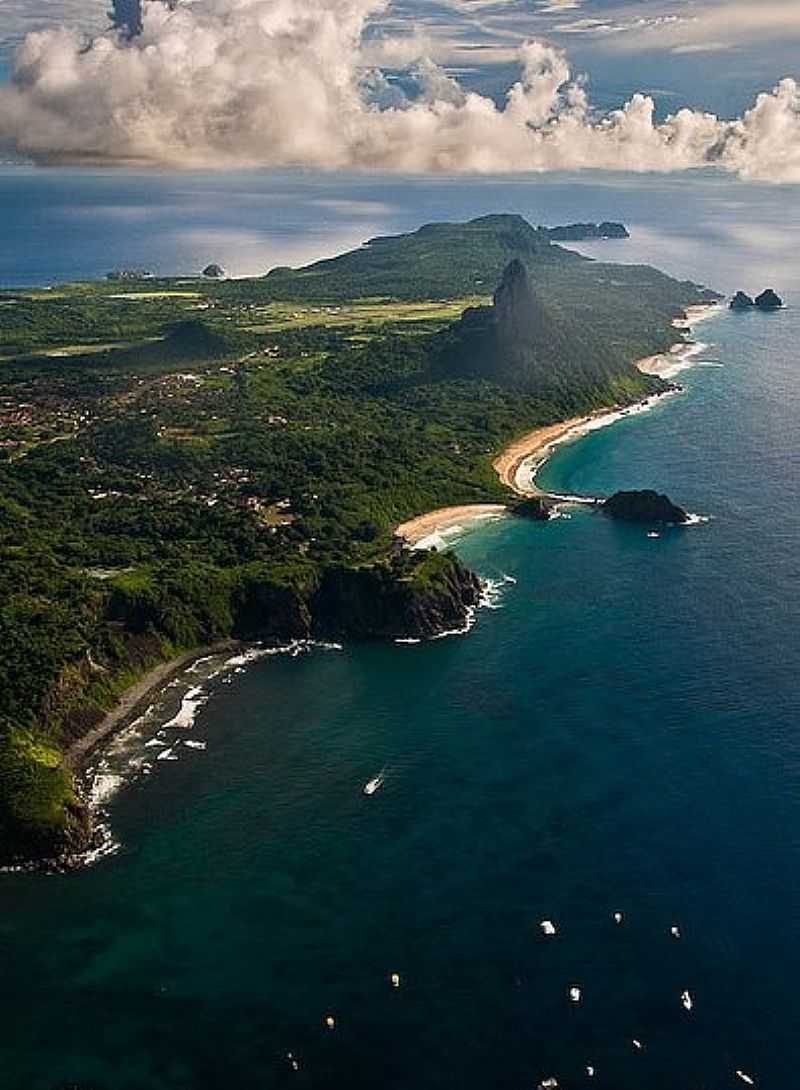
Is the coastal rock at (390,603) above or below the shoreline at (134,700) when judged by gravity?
above

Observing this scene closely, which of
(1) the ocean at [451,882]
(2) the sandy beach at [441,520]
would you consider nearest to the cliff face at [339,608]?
(1) the ocean at [451,882]

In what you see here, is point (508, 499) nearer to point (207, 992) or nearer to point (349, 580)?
point (349, 580)

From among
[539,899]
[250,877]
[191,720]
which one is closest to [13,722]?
[191,720]

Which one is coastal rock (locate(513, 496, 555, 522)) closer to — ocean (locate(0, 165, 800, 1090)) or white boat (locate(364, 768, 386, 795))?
ocean (locate(0, 165, 800, 1090))

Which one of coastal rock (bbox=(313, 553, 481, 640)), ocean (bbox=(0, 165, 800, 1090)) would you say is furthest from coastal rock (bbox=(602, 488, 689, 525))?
coastal rock (bbox=(313, 553, 481, 640))

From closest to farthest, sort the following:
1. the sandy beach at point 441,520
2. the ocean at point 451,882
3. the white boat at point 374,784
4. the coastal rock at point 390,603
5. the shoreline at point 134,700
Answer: the ocean at point 451,882 → the white boat at point 374,784 → the shoreline at point 134,700 → the coastal rock at point 390,603 → the sandy beach at point 441,520

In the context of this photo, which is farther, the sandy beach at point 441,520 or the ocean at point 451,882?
the sandy beach at point 441,520

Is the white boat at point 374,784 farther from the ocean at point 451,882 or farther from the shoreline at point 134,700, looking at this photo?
the shoreline at point 134,700
